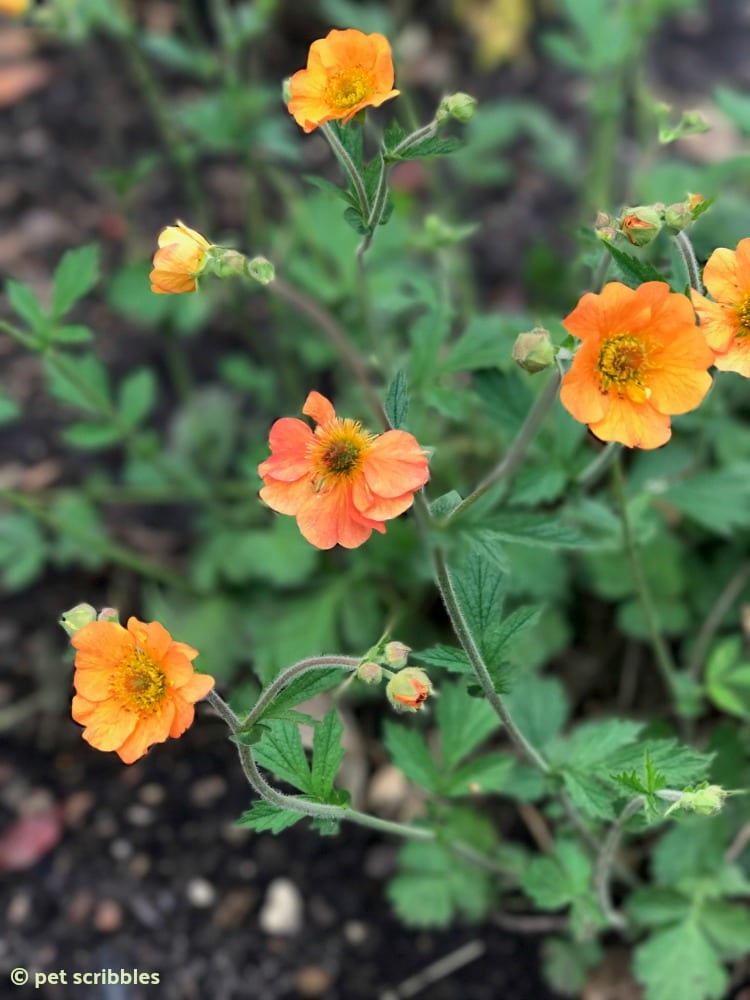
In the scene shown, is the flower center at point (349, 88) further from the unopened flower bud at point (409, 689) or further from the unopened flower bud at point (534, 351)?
the unopened flower bud at point (409, 689)

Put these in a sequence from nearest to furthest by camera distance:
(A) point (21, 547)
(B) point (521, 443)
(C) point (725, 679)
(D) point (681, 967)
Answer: (B) point (521, 443), (D) point (681, 967), (C) point (725, 679), (A) point (21, 547)

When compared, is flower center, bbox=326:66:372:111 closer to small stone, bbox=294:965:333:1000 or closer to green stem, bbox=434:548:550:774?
green stem, bbox=434:548:550:774

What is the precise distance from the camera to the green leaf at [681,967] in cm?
199

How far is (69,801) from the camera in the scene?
2529 millimetres

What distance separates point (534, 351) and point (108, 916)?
1.62m

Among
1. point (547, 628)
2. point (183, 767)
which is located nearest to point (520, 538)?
point (547, 628)

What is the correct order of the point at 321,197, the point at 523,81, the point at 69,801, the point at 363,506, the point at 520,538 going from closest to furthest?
1. the point at 363,506
2. the point at 520,538
3. the point at 69,801
4. the point at 321,197
5. the point at 523,81

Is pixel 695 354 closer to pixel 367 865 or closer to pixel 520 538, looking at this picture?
pixel 520 538

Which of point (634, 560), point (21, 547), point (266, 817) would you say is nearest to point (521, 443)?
point (634, 560)

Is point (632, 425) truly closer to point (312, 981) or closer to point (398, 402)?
point (398, 402)

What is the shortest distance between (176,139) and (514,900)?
2.08 meters

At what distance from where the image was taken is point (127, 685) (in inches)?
57.4

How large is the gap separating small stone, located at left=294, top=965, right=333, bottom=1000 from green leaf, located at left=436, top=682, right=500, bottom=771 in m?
0.64

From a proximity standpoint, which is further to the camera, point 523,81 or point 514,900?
point 523,81
